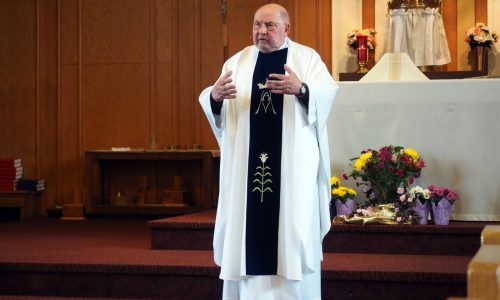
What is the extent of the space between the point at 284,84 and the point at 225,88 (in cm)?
27

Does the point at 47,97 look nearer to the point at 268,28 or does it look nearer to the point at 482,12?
the point at 482,12

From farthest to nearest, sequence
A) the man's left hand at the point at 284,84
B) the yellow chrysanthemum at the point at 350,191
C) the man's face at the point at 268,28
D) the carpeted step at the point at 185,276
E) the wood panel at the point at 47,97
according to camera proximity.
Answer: the wood panel at the point at 47,97
the yellow chrysanthemum at the point at 350,191
the carpeted step at the point at 185,276
the man's face at the point at 268,28
the man's left hand at the point at 284,84

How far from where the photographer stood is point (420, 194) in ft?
18.3

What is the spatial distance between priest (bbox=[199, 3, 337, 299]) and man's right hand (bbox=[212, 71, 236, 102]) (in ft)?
0.23

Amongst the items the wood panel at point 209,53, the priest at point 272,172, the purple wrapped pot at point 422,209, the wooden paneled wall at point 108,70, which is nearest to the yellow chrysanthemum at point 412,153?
the purple wrapped pot at point 422,209

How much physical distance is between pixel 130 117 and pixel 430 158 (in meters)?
4.18

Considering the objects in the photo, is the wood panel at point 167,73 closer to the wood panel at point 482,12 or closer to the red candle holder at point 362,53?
the red candle holder at point 362,53

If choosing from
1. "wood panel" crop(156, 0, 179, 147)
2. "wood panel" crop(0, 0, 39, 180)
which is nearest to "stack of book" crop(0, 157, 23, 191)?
"wood panel" crop(0, 0, 39, 180)

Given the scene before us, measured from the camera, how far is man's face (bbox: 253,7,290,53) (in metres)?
3.92

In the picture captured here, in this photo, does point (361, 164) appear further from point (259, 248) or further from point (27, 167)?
point (27, 167)

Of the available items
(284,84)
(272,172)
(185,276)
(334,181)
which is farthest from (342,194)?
(284,84)

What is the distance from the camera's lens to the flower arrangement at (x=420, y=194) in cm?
557

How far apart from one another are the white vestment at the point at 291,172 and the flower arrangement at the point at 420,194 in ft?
5.35

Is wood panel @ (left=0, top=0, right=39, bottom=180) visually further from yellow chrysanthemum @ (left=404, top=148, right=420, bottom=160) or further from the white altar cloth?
yellow chrysanthemum @ (left=404, top=148, right=420, bottom=160)
